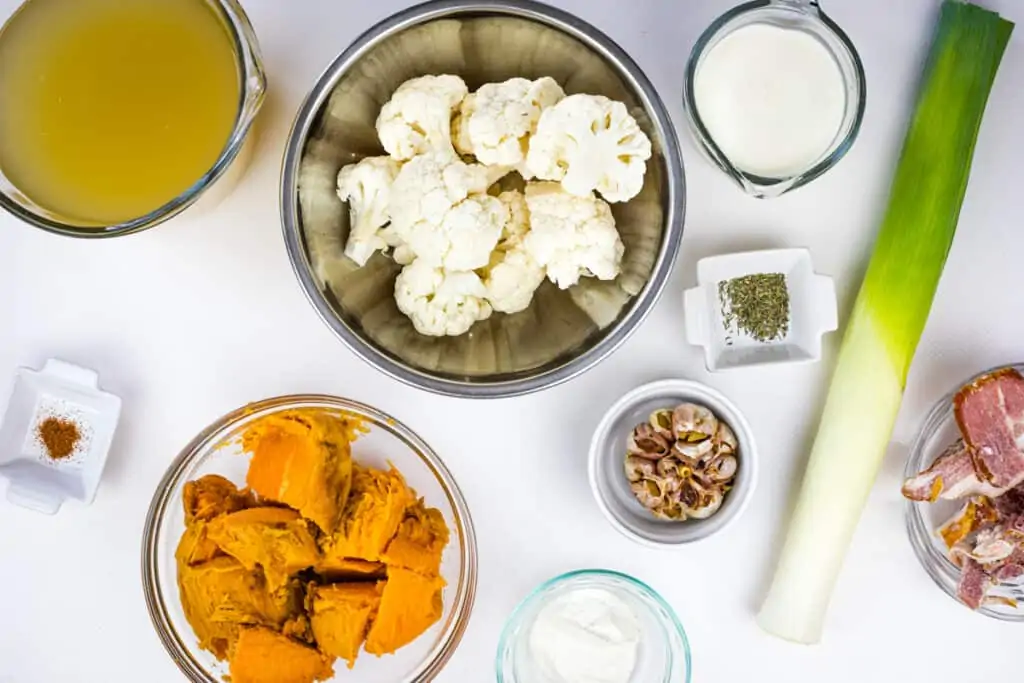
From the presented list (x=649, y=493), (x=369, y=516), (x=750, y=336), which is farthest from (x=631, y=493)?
(x=369, y=516)

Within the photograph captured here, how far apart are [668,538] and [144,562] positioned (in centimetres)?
75

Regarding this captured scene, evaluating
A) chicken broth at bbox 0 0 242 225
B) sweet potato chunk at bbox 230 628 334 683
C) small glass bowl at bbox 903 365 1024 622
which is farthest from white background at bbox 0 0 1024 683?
sweet potato chunk at bbox 230 628 334 683

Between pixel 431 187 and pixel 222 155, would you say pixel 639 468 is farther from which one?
pixel 222 155

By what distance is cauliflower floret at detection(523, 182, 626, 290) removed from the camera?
4.04 feet

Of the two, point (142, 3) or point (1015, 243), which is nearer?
point (142, 3)

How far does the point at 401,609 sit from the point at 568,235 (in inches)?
21.2

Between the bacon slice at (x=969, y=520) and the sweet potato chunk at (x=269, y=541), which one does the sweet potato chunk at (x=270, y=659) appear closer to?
the sweet potato chunk at (x=269, y=541)

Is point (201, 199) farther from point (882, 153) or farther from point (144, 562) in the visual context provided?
point (882, 153)

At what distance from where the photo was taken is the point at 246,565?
4.31ft

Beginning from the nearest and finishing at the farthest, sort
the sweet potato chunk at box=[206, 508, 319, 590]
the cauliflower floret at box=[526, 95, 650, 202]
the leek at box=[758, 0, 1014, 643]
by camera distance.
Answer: the cauliflower floret at box=[526, 95, 650, 202]
the sweet potato chunk at box=[206, 508, 319, 590]
the leek at box=[758, 0, 1014, 643]

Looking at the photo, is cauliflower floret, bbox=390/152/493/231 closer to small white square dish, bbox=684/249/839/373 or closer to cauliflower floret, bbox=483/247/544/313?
cauliflower floret, bbox=483/247/544/313

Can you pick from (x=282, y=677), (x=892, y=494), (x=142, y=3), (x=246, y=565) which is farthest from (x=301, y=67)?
(x=892, y=494)

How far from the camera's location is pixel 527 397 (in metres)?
1.46

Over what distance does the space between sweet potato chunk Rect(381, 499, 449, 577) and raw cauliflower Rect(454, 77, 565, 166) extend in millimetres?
503
